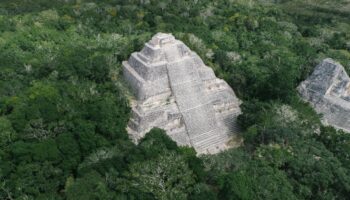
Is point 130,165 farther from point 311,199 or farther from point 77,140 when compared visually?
point 311,199

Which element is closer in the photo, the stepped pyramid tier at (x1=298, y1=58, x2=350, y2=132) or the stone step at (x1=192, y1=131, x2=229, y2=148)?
the stone step at (x1=192, y1=131, x2=229, y2=148)

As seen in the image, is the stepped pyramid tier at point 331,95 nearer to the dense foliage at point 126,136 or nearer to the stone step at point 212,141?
the dense foliage at point 126,136

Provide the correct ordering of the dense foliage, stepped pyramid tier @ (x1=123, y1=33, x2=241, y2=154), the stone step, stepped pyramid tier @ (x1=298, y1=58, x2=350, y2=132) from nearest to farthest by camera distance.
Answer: the dense foliage, stepped pyramid tier @ (x1=123, y1=33, x2=241, y2=154), the stone step, stepped pyramid tier @ (x1=298, y1=58, x2=350, y2=132)

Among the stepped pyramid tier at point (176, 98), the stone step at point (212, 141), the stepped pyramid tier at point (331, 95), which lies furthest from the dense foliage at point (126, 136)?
the stepped pyramid tier at point (331, 95)

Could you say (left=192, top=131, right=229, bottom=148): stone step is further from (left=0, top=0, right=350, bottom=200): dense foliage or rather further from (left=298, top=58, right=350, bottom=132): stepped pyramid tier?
(left=298, top=58, right=350, bottom=132): stepped pyramid tier

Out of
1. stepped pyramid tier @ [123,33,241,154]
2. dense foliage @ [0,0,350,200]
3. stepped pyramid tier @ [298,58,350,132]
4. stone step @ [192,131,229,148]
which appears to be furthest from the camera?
stepped pyramid tier @ [298,58,350,132]

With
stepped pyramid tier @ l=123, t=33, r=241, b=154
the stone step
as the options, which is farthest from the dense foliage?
the stone step

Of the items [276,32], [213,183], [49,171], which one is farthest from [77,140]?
[276,32]
